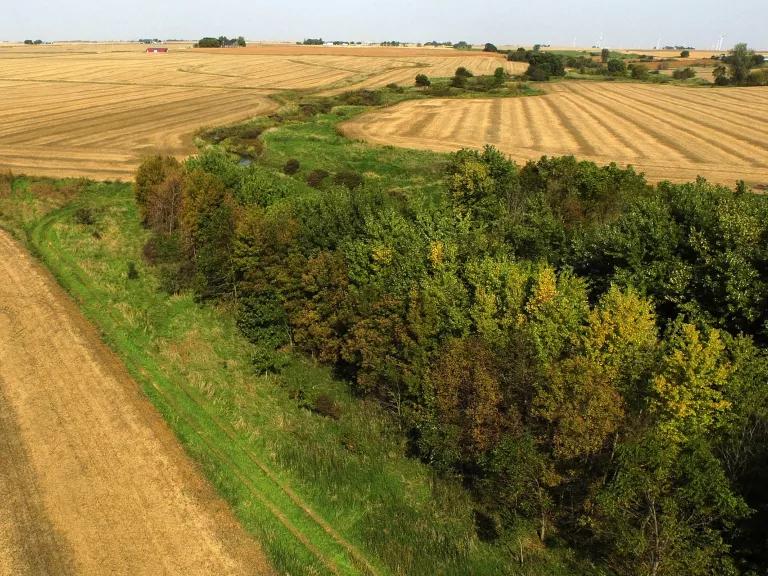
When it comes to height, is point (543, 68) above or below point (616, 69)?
below

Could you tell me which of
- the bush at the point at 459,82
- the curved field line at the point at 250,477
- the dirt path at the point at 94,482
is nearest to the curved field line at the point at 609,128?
the bush at the point at 459,82

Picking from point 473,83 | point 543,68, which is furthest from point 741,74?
point 473,83

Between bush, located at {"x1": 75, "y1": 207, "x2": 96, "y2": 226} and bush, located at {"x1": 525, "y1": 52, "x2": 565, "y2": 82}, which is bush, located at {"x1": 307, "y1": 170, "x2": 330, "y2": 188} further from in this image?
bush, located at {"x1": 525, "y1": 52, "x2": 565, "y2": 82}

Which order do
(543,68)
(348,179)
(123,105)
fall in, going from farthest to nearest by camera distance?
1. (543,68)
2. (123,105)
3. (348,179)

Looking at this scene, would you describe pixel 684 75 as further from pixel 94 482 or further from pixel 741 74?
pixel 94 482

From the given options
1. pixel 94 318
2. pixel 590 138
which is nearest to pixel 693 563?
pixel 94 318

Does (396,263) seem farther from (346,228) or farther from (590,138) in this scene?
(590,138)

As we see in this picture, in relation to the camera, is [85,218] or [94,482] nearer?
[94,482]
